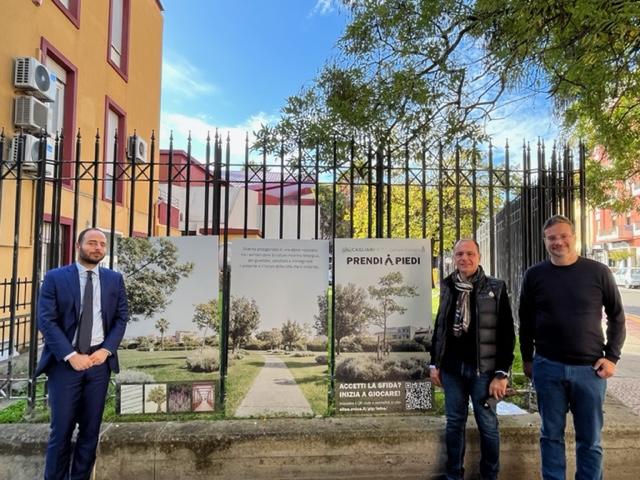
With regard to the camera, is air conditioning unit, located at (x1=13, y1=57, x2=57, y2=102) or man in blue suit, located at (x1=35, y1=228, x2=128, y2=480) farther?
air conditioning unit, located at (x1=13, y1=57, x2=57, y2=102)

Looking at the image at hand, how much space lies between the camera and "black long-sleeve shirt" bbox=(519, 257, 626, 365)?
3277 millimetres

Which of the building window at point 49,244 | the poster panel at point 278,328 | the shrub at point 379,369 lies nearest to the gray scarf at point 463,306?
the shrub at point 379,369

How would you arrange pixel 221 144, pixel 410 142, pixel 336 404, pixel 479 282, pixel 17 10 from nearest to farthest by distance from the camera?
1. pixel 479 282
2. pixel 336 404
3. pixel 221 144
4. pixel 410 142
5. pixel 17 10

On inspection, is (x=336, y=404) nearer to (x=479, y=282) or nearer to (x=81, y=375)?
(x=479, y=282)

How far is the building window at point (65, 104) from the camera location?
967 cm

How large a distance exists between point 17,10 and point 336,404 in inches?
333

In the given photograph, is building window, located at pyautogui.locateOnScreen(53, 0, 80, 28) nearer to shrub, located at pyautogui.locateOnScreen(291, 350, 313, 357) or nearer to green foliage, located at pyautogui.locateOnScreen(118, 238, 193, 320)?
green foliage, located at pyautogui.locateOnScreen(118, 238, 193, 320)

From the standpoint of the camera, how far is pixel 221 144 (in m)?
4.64

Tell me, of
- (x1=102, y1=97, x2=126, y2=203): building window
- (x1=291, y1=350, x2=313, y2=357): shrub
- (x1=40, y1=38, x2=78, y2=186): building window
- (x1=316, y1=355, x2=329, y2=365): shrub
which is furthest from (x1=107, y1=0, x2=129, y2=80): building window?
(x1=316, y1=355, x2=329, y2=365): shrub

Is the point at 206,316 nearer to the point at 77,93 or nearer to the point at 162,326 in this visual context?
the point at 162,326

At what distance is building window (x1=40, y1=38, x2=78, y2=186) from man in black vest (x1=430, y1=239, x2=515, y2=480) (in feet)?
28.0

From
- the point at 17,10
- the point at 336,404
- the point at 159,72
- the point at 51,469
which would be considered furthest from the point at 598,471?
the point at 159,72

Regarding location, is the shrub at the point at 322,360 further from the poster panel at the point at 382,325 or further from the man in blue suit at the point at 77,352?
the man in blue suit at the point at 77,352

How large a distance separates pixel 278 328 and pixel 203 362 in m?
0.73
